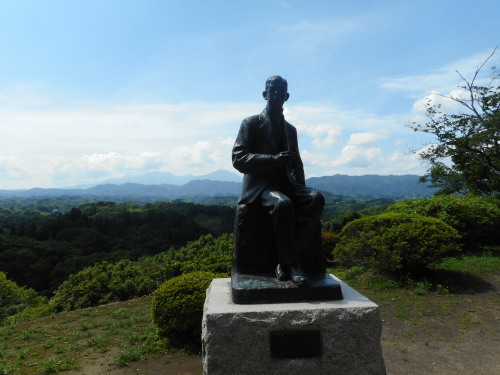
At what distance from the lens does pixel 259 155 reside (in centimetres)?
374

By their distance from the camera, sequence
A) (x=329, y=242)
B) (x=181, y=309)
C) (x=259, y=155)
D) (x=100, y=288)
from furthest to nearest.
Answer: (x=329, y=242) < (x=100, y=288) < (x=181, y=309) < (x=259, y=155)

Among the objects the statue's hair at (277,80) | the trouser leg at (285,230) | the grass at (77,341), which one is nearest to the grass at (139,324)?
the grass at (77,341)

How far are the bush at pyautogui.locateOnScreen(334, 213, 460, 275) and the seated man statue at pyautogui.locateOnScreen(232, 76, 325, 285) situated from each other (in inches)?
229

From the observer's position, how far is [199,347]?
18.8ft

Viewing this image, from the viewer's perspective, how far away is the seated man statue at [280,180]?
351 cm

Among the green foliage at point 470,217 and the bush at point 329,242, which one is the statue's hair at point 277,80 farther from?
the bush at point 329,242

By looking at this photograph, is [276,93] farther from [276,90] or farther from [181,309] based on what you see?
[181,309]

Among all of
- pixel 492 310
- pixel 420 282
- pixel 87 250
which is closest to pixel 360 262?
pixel 420 282

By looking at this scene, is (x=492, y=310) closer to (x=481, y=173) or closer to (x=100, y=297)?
(x=100, y=297)

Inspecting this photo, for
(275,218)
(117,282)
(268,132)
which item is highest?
(268,132)

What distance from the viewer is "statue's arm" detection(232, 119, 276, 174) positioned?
146 inches

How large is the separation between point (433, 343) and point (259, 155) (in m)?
4.32

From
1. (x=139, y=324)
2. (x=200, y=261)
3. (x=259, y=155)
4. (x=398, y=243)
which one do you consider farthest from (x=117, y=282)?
(x=259, y=155)

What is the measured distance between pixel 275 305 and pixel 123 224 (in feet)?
132
